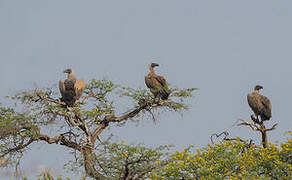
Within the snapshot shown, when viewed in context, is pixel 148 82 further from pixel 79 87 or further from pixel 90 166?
pixel 90 166

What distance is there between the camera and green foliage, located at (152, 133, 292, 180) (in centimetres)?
1773

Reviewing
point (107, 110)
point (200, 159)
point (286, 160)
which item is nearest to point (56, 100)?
point (107, 110)

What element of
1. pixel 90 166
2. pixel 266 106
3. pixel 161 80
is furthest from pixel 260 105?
pixel 90 166

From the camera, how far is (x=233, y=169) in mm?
18328

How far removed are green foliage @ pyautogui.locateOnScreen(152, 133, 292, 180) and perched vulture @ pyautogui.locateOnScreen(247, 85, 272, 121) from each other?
10.5 ft

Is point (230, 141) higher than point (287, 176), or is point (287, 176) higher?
point (230, 141)

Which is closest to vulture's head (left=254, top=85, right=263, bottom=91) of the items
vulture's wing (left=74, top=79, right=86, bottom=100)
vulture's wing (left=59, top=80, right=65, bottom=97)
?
vulture's wing (left=74, top=79, right=86, bottom=100)

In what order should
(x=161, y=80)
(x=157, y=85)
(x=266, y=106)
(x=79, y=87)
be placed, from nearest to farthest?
(x=79, y=87)
(x=157, y=85)
(x=161, y=80)
(x=266, y=106)

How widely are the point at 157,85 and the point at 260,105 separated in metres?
4.30

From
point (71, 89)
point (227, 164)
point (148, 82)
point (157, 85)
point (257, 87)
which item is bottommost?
point (227, 164)

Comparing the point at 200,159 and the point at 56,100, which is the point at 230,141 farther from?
the point at 56,100

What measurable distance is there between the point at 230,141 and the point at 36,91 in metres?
7.26

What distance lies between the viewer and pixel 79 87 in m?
21.0

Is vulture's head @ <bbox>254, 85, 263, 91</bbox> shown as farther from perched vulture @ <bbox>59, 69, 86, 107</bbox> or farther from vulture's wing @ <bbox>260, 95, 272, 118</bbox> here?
perched vulture @ <bbox>59, 69, 86, 107</bbox>
